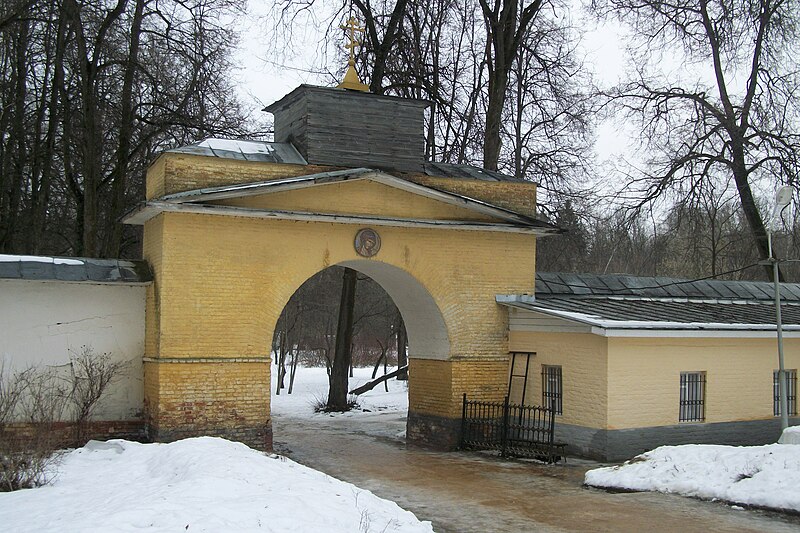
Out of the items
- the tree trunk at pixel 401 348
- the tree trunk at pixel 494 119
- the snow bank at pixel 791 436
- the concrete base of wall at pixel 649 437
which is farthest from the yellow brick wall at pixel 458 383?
the tree trunk at pixel 401 348

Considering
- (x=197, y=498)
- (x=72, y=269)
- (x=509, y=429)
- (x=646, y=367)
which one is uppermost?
(x=72, y=269)

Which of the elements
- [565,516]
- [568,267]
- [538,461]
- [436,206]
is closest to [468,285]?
[436,206]

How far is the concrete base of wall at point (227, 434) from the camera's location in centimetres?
1439

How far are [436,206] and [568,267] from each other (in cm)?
1446

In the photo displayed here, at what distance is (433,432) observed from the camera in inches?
689

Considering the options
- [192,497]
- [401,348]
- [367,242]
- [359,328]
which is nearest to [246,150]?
[367,242]

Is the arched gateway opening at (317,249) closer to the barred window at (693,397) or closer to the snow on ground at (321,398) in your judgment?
the barred window at (693,397)

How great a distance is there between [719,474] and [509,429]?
5438 mm

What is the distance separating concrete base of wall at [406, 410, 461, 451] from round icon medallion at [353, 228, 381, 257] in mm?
3576

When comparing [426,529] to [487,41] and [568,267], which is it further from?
[568,267]

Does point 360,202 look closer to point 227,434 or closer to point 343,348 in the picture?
point 227,434

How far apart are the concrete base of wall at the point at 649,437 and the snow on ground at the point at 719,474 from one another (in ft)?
5.42

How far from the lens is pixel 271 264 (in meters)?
15.3

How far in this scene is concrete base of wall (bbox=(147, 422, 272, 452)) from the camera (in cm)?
1439
